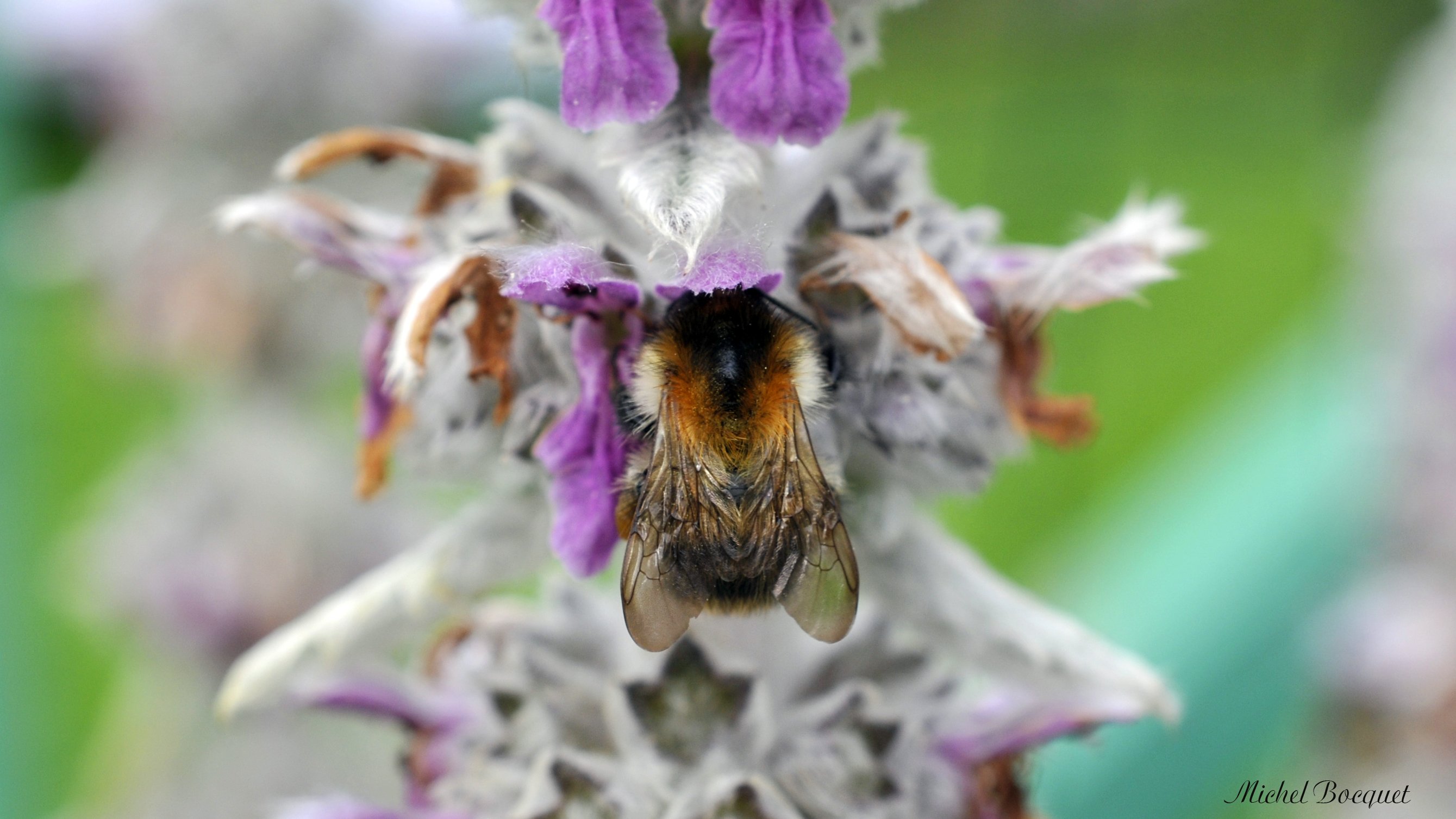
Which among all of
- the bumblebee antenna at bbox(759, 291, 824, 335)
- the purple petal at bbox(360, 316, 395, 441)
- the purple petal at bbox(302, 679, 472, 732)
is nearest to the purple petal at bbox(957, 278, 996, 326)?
the bumblebee antenna at bbox(759, 291, 824, 335)

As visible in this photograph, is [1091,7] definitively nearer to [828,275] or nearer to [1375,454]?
[1375,454]

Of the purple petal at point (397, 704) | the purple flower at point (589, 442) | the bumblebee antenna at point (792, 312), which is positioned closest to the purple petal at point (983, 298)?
the bumblebee antenna at point (792, 312)

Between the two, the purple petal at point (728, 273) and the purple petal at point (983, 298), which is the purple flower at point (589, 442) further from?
the purple petal at point (983, 298)

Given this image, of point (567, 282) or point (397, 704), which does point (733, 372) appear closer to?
point (567, 282)

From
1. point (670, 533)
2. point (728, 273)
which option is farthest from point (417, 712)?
point (728, 273)

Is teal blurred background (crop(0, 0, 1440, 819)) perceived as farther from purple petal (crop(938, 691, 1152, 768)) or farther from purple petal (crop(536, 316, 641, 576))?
purple petal (crop(536, 316, 641, 576))

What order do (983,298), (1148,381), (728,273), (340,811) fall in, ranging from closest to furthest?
(728,273)
(983,298)
(340,811)
(1148,381)
